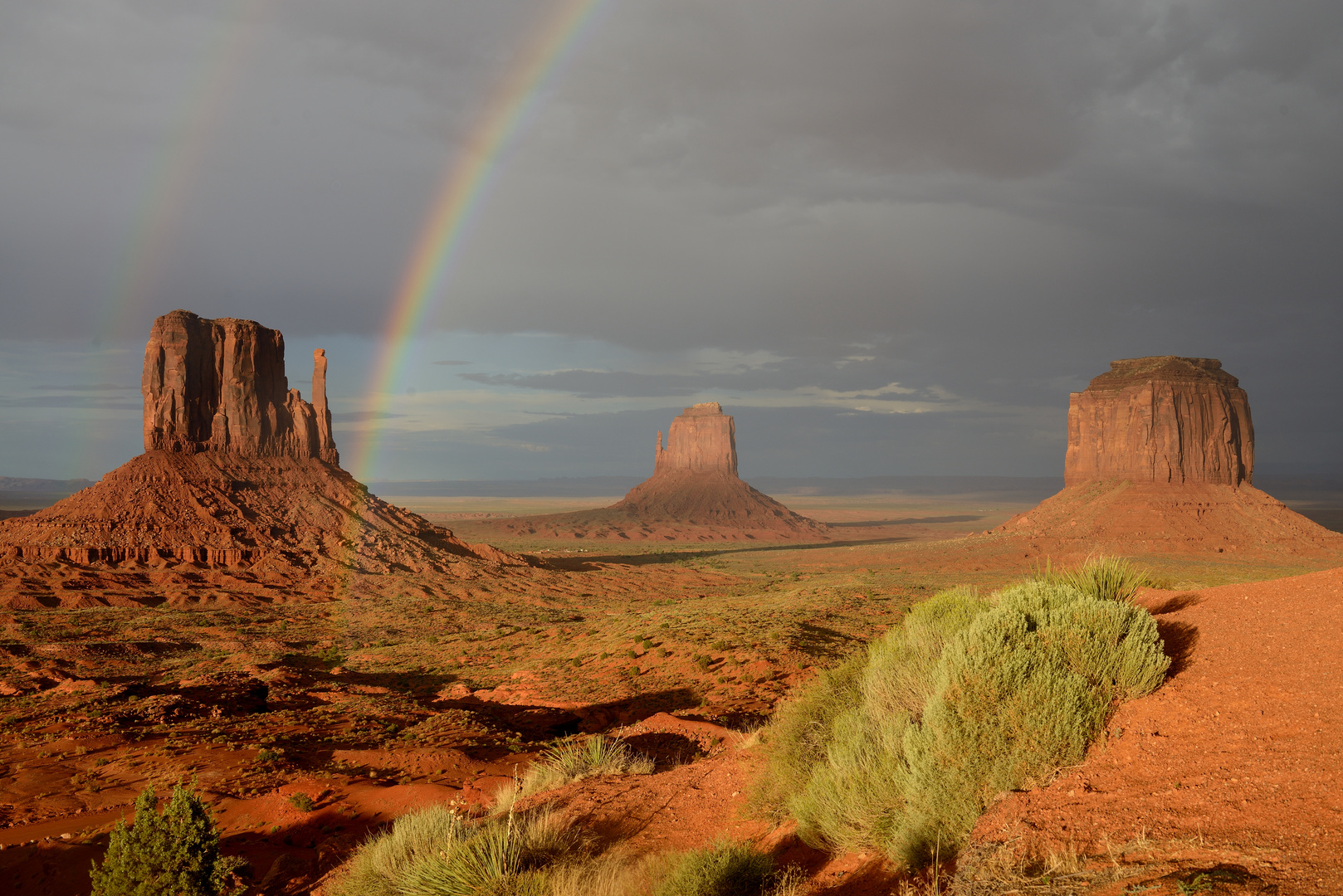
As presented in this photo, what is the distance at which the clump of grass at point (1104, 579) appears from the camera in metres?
10.5

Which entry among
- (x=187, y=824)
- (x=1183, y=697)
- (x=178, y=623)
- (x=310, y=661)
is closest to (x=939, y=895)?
(x=1183, y=697)

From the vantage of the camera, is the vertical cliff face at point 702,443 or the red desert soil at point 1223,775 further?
the vertical cliff face at point 702,443

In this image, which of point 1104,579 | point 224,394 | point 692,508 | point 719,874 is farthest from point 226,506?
point 692,508

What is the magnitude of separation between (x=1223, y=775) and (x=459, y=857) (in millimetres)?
6879

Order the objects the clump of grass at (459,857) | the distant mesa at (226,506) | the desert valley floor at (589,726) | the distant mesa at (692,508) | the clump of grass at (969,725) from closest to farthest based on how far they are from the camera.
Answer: the desert valley floor at (589,726), the clump of grass at (969,725), the clump of grass at (459,857), the distant mesa at (226,506), the distant mesa at (692,508)

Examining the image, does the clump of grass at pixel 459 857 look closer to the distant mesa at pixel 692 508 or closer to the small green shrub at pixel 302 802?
the small green shrub at pixel 302 802

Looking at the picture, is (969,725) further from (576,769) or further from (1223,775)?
(576,769)

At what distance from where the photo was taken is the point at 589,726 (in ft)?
60.7

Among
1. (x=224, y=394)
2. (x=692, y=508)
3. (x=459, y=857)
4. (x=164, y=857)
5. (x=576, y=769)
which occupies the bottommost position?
(x=692, y=508)

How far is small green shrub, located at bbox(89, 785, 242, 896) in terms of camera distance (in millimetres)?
8070

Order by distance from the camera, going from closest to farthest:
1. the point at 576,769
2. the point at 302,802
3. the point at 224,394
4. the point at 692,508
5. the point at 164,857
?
the point at 164,857 → the point at 576,769 → the point at 302,802 → the point at 224,394 → the point at 692,508

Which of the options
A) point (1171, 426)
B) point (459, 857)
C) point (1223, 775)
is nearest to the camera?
point (1223, 775)

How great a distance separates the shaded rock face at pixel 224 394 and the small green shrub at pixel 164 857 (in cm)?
5495

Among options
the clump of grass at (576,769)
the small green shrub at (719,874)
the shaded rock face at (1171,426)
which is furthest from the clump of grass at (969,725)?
the shaded rock face at (1171,426)
